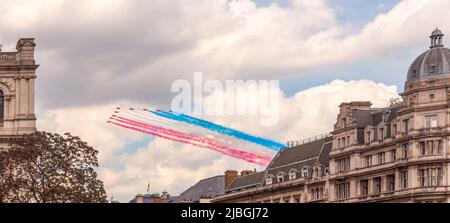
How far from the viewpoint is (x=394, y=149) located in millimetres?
153625

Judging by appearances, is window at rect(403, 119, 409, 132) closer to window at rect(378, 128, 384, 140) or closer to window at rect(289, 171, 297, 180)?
window at rect(378, 128, 384, 140)

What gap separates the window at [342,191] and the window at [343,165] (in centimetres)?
202

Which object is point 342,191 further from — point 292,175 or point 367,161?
point 292,175

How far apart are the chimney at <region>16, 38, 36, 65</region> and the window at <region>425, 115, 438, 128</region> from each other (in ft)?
165

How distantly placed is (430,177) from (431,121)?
6.94 m

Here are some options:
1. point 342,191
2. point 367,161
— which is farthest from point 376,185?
point 342,191

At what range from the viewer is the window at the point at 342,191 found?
165 meters

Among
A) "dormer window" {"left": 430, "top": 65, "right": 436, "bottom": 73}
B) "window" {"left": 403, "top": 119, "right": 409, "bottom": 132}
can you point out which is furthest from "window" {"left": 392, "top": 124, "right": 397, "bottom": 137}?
"dormer window" {"left": 430, "top": 65, "right": 436, "bottom": 73}

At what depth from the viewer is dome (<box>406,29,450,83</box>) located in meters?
150

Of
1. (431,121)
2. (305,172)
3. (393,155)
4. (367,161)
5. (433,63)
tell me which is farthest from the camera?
(305,172)

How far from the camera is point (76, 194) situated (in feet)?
291

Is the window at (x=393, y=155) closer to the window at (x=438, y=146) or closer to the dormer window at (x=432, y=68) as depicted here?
the window at (x=438, y=146)
